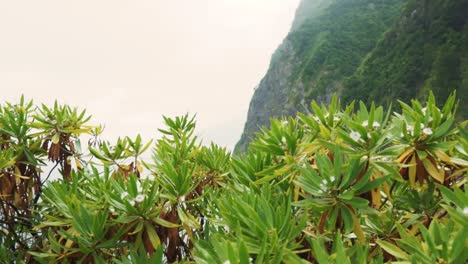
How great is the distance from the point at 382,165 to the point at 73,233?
2000mm

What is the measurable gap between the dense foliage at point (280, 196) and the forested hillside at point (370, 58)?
41065 millimetres

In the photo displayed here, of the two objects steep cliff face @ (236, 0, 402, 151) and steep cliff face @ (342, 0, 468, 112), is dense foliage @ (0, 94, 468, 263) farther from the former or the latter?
steep cliff face @ (236, 0, 402, 151)

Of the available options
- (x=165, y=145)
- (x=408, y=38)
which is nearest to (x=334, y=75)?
(x=408, y=38)

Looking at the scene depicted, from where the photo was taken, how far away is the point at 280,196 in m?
2.68

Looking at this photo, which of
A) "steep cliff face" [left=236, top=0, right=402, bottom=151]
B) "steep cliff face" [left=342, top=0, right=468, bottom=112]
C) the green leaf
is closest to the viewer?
the green leaf

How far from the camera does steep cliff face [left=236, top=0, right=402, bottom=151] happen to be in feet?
269

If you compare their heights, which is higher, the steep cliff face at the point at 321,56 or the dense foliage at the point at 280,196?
the steep cliff face at the point at 321,56

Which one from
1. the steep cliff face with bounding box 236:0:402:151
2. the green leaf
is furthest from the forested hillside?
the green leaf

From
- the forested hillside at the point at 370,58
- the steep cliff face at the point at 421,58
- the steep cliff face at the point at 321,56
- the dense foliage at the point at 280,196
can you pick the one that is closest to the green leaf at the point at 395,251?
the dense foliage at the point at 280,196

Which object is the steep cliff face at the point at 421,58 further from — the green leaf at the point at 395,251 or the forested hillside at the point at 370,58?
the green leaf at the point at 395,251

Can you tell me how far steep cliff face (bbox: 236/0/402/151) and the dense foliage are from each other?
234 ft

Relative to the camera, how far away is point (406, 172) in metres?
2.56

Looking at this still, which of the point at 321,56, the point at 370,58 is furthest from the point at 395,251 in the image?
the point at 321,56

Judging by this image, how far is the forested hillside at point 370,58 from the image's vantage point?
48.2m
